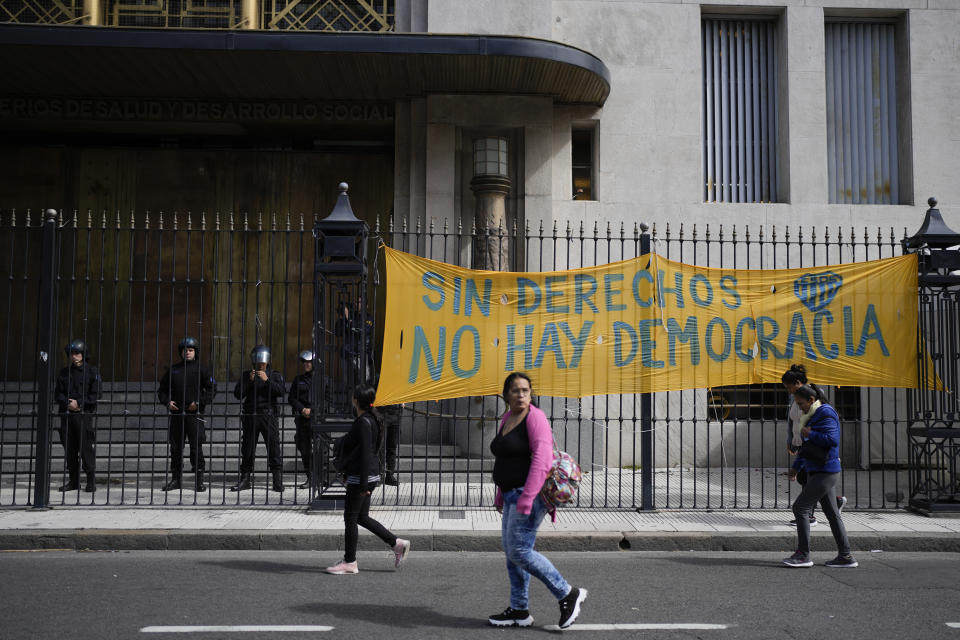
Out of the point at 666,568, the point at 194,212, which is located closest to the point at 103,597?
the point at 666,568

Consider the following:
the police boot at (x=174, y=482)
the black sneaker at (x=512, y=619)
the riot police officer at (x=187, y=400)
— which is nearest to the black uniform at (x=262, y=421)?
the riot police officer at (x=187, y=400)

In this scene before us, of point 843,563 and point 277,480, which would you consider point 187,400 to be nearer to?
point 277,480

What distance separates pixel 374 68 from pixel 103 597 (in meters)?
8.88

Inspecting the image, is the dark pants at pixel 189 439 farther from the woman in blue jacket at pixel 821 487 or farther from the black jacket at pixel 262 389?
the woman in blue jacket at pixel 821 487

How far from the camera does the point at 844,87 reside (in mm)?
14164

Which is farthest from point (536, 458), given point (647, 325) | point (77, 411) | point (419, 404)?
point (419, 404)

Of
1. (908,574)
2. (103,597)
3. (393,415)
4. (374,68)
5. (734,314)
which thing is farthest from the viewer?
(374,68)

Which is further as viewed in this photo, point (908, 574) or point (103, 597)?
point (908, 574)

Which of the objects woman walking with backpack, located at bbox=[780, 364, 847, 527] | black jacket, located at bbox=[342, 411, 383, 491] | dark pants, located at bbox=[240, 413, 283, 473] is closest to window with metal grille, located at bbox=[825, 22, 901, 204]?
woman walking with backpack, located at bbox=[780, 364, 847, 527]

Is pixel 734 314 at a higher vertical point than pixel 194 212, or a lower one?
lower

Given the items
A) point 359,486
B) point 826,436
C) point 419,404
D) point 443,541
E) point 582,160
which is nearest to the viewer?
point 359,486

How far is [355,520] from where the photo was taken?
6.70m

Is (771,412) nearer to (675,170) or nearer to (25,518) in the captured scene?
(675,170)

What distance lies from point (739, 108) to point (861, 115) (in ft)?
7.00
